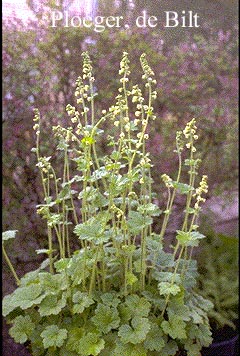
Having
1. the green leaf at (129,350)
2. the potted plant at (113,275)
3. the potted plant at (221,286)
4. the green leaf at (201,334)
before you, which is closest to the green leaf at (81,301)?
the potted plant at (113,275)

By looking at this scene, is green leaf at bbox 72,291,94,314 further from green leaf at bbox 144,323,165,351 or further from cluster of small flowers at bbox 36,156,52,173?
cluster of small flowers at bbox 36,156,52,173

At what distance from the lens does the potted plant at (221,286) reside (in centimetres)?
160

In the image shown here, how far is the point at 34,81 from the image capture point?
4.77 feet

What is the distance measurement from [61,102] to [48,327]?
1.86 ft

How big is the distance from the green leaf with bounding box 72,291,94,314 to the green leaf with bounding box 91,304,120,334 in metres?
0.03

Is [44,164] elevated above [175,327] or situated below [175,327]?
above

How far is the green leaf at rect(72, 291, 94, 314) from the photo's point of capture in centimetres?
118

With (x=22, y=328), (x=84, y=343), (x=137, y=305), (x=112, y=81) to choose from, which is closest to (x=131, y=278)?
(x=137, y=305)

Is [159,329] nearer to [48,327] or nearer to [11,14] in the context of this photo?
[48,327]

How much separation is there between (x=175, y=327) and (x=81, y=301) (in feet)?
0.68

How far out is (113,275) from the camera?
50.6 inches

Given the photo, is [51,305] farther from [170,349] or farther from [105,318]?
[170,349]

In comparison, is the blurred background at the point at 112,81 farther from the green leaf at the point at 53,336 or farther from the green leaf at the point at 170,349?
the green leaf at the point at 170,349

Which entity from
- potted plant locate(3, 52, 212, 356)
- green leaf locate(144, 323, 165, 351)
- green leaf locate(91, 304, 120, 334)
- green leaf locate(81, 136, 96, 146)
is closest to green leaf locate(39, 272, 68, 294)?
potted plant locate(3, 52, 212, 356)
